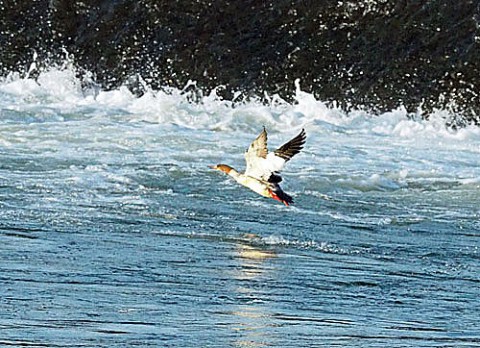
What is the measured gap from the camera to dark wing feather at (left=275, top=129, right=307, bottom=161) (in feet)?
32.6

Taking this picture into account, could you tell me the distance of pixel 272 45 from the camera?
869 inches

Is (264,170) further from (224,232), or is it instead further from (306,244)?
(306,244)

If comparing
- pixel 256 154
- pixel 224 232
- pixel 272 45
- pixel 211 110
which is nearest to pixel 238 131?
pixel 211 110

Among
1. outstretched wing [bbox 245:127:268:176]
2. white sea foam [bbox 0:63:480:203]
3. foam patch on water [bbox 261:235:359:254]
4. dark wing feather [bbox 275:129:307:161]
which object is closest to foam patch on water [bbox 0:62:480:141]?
white sea foam [bbox 0:63:480:203]

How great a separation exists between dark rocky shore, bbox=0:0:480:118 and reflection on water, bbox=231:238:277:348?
11.5 m

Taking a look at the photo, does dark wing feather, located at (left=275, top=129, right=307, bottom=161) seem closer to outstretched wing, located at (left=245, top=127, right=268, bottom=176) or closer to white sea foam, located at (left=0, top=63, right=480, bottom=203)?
outstretched wing, located at (left=245, top=127, right=268, bottom=176)

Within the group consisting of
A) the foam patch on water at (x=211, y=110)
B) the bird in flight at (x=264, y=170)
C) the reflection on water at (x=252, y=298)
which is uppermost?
the foam patch on water at (x=211, y=110)

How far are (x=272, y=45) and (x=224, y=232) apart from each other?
39.8 feet

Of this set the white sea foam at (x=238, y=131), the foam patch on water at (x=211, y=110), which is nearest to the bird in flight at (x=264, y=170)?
the white sea foam at (x=238, y=131)

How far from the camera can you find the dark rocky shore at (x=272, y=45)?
21.3 metres

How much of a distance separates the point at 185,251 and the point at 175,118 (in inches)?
374

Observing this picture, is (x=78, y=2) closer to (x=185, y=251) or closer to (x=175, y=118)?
(x=175, y=118)

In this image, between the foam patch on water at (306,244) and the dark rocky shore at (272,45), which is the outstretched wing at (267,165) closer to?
the foam patch on water at (306,244)

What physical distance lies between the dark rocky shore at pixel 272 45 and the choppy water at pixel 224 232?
190 centimetres
